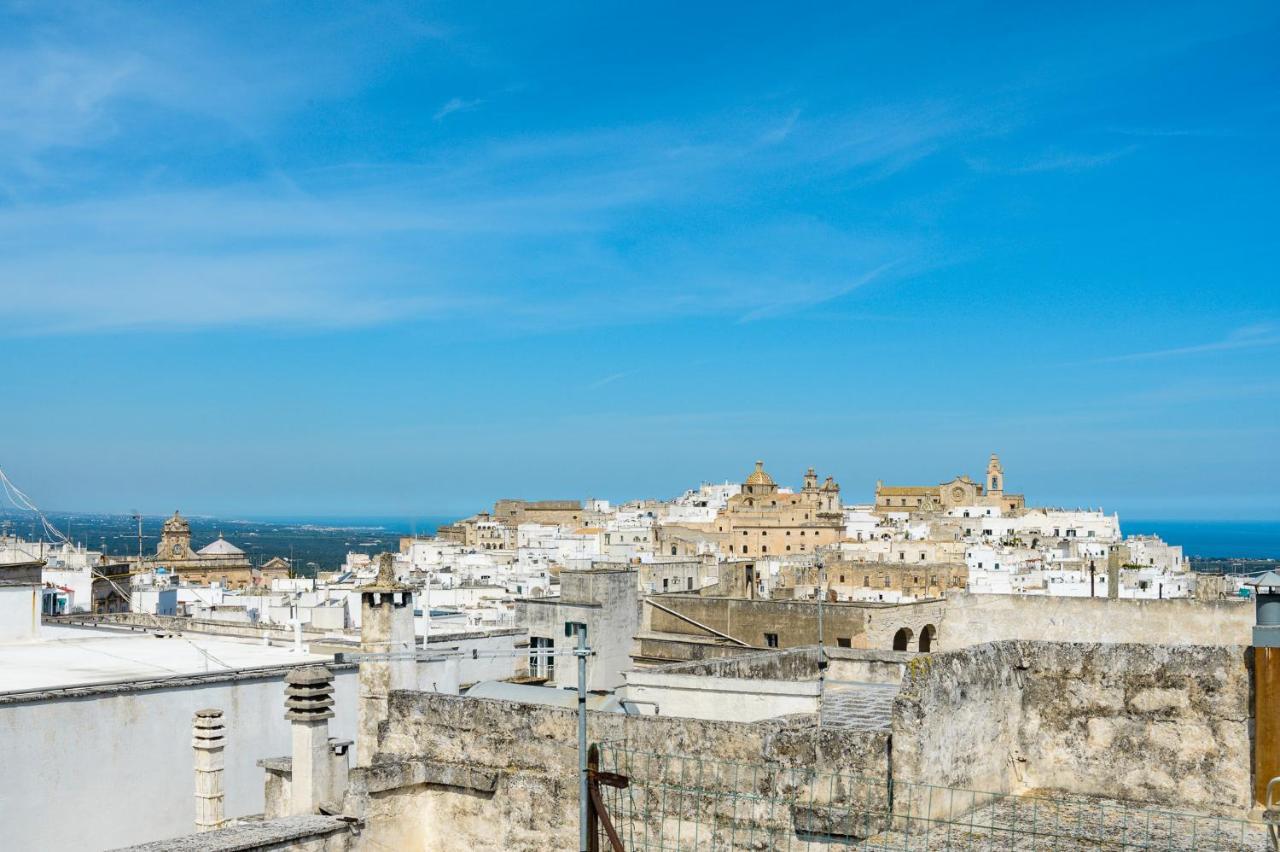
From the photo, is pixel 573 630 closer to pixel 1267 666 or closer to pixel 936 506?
pixel 1267 666

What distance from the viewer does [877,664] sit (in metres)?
14.5

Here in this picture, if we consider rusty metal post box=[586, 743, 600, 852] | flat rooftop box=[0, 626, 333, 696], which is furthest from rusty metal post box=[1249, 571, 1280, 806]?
flat rooftop box=[0, 626, 333, 696]

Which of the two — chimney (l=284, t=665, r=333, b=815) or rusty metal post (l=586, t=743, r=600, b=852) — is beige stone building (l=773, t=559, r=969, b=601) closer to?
chimney (l=284, t=665, r=333, b=815)

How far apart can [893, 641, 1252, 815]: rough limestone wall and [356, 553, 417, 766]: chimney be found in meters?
5.40

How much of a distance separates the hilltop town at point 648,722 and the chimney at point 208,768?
31 millimetres

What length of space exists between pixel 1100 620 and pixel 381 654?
1068 cm

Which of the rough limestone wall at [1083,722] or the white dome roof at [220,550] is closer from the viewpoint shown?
the rough limestone wall at [1083,722]

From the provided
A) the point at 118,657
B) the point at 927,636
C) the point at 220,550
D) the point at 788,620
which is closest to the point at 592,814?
the point at 118,657

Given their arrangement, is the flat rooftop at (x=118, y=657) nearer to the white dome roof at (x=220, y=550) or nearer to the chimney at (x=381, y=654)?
the chimney at (x=381, y=654)

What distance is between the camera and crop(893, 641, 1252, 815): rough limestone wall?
8.19m

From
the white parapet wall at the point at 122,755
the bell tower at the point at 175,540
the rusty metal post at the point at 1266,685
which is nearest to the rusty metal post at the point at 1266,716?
the rusty metal post at the point at 1266,685

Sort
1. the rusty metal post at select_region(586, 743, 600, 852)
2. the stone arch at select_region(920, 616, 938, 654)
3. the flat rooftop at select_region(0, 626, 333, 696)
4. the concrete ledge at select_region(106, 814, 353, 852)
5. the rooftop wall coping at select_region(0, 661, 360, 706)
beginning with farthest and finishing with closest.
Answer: the stone arch at select_region(920, 616, 938, 654) < the flat rooftop at select_region(0, 626, 333, 696) < the rooftop wall coping at select_region(0, 661, 360, 706) < the concrete ledge at select_region(106, 814, 353, 852) < the rusty metal post at select_region(586, 743, 600, 852)

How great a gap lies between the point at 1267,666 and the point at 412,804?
6.63 metres

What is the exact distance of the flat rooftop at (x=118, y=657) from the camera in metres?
19.1
